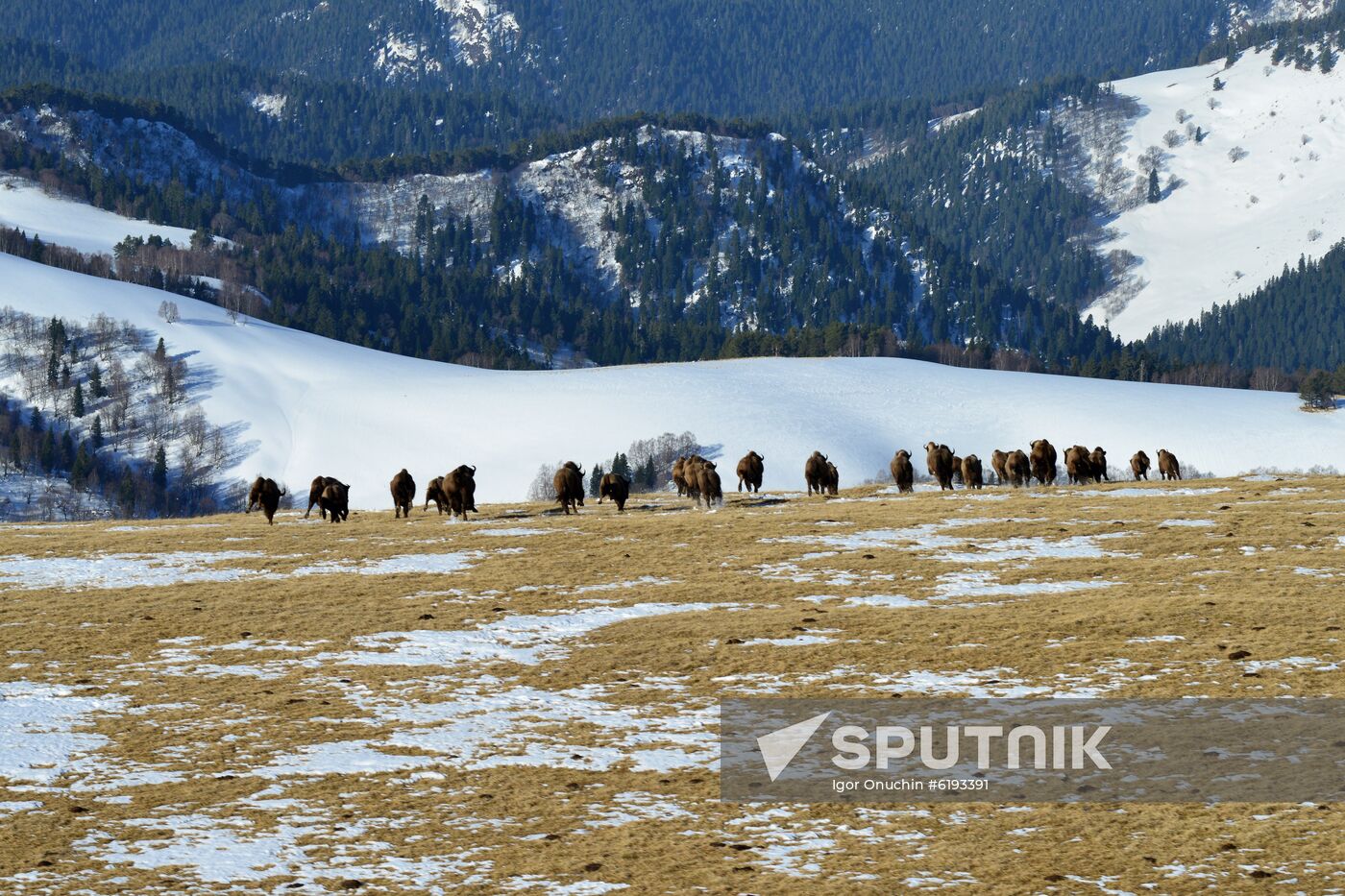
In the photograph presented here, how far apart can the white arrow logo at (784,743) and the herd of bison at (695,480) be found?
2590cm

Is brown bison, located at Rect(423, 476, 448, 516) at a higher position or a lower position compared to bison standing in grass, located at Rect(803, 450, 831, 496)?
lower

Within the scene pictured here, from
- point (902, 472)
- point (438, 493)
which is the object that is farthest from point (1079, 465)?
point (438, 493)

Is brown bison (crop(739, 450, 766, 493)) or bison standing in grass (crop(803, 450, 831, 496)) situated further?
brown bison (crop(739, 450, 766, 493))

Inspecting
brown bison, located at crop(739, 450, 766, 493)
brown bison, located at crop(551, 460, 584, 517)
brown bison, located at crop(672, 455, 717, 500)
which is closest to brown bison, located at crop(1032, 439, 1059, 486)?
brown bison, located at crop(739, 450, 766, 493)

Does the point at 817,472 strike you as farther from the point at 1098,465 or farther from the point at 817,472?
the point at 1098,465

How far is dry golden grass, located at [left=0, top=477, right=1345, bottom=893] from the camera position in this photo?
582 inches

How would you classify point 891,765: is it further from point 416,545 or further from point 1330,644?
point 416,545

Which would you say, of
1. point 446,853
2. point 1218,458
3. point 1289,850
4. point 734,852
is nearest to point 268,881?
point 446,853

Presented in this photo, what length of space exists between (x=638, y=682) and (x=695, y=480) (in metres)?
26.8

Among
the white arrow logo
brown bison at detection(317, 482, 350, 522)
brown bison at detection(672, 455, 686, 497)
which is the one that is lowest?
the white arrow logo

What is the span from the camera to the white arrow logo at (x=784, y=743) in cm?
1791

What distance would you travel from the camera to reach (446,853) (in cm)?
1512

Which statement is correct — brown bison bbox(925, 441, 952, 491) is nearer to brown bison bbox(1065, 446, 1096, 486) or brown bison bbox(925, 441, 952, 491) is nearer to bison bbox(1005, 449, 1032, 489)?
bison bbox(1005, 449, 1032, 489)

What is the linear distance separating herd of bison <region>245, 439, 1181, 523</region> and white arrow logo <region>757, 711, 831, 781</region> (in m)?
25.9
